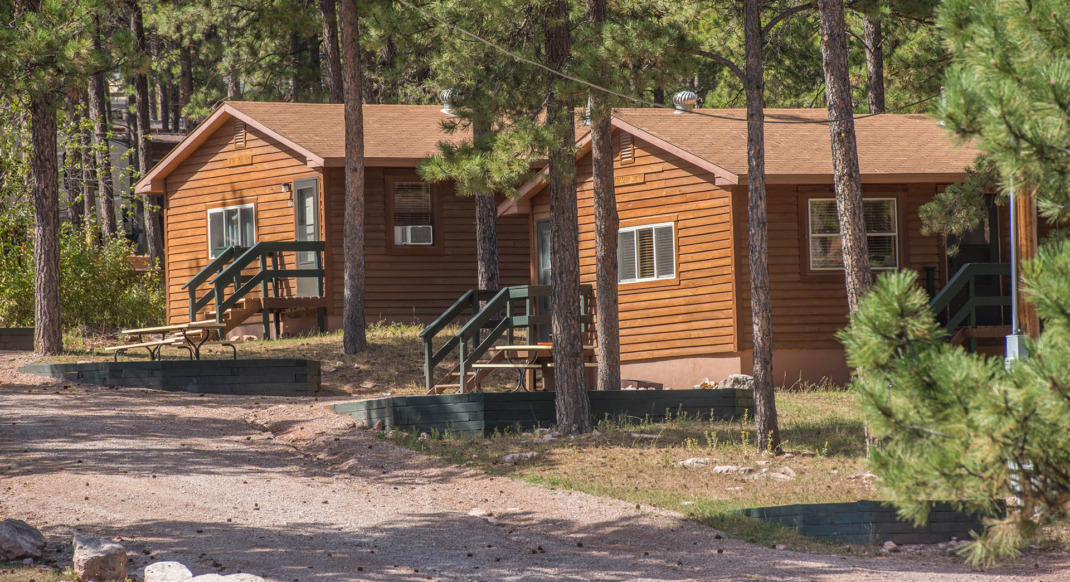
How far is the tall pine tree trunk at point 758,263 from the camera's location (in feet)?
39.8

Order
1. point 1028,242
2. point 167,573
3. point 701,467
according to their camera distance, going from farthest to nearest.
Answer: point 701,467
point 1028,242
point 167,573

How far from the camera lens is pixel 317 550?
847 centimetres

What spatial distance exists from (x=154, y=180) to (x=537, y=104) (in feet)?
45.1

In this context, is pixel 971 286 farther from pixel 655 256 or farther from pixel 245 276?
pixel 245 276

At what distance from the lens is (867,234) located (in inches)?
703

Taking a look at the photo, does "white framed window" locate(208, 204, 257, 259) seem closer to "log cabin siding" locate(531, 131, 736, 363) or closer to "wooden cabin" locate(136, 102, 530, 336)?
"wooden cabin" locate(136, 102, 530, 336)

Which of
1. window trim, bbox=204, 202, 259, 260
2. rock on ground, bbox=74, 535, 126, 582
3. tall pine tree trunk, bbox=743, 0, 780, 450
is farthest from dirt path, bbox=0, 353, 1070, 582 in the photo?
window trim, bbox=204, 202, 259, 260

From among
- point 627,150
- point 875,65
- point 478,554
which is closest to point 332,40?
point 627,150

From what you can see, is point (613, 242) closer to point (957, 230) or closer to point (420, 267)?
point (957, 230)

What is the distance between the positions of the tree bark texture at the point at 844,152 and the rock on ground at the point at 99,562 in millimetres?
7409

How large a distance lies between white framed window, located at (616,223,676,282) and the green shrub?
34.9 feet

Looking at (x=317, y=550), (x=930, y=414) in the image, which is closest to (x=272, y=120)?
(x=317, y=550)

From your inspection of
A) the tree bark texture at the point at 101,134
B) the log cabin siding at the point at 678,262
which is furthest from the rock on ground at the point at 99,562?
the tree bark texture at the point at 101,134

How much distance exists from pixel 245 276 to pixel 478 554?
14.4m
